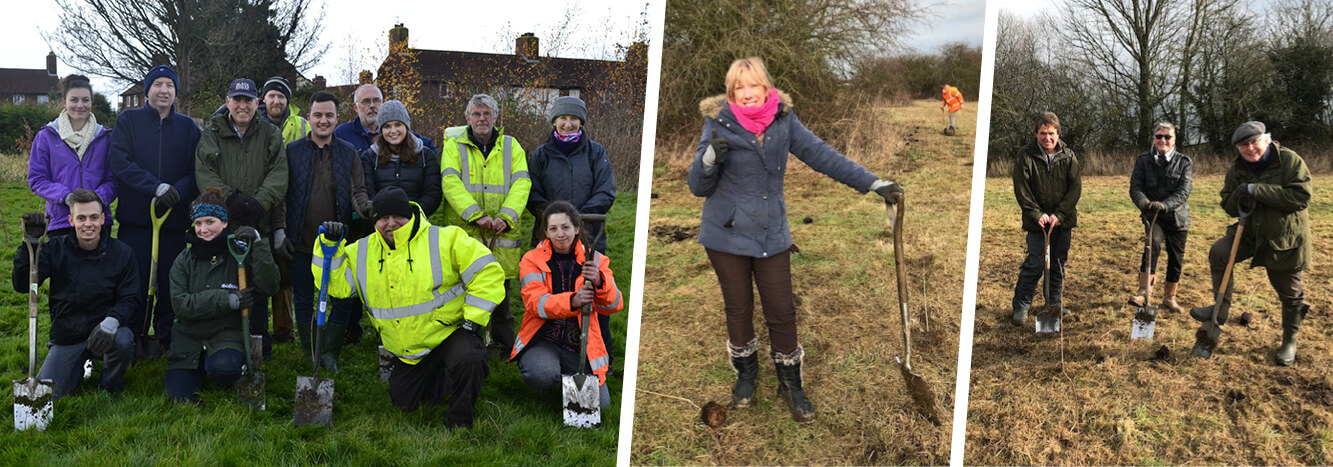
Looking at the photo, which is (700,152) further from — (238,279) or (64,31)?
(64,31)

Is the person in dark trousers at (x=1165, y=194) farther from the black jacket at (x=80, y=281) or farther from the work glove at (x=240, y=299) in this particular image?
the black jacket at (x=80, y=281)

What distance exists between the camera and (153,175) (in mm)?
4902

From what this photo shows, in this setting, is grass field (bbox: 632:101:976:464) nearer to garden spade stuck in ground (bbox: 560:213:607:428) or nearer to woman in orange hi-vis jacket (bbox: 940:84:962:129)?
woman in orange hi-vis jacket (bbox: 940:84:962:129)

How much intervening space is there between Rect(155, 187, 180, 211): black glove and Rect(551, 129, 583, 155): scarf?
205cm

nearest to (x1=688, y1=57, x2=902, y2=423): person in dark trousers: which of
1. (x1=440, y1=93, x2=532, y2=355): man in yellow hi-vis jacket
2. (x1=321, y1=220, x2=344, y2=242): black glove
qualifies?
(x1=440, y1=93, x2=532, y2=355): man in yellow hi-vis jacket

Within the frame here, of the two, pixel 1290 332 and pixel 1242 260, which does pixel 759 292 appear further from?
pixel 1290 332

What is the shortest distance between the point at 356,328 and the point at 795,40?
351cm

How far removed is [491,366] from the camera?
5.00 metres

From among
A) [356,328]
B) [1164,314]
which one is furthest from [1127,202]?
[356,328]

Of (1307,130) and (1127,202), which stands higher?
(1307,130)

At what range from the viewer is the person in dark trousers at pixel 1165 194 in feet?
16.4

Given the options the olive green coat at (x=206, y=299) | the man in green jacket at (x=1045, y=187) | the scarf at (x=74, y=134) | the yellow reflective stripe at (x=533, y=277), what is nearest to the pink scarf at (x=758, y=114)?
the yellow reflective stripe at (x=533, y=277)

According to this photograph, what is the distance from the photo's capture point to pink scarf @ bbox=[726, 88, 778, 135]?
3312 mm

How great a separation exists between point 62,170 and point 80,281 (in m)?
0.86
